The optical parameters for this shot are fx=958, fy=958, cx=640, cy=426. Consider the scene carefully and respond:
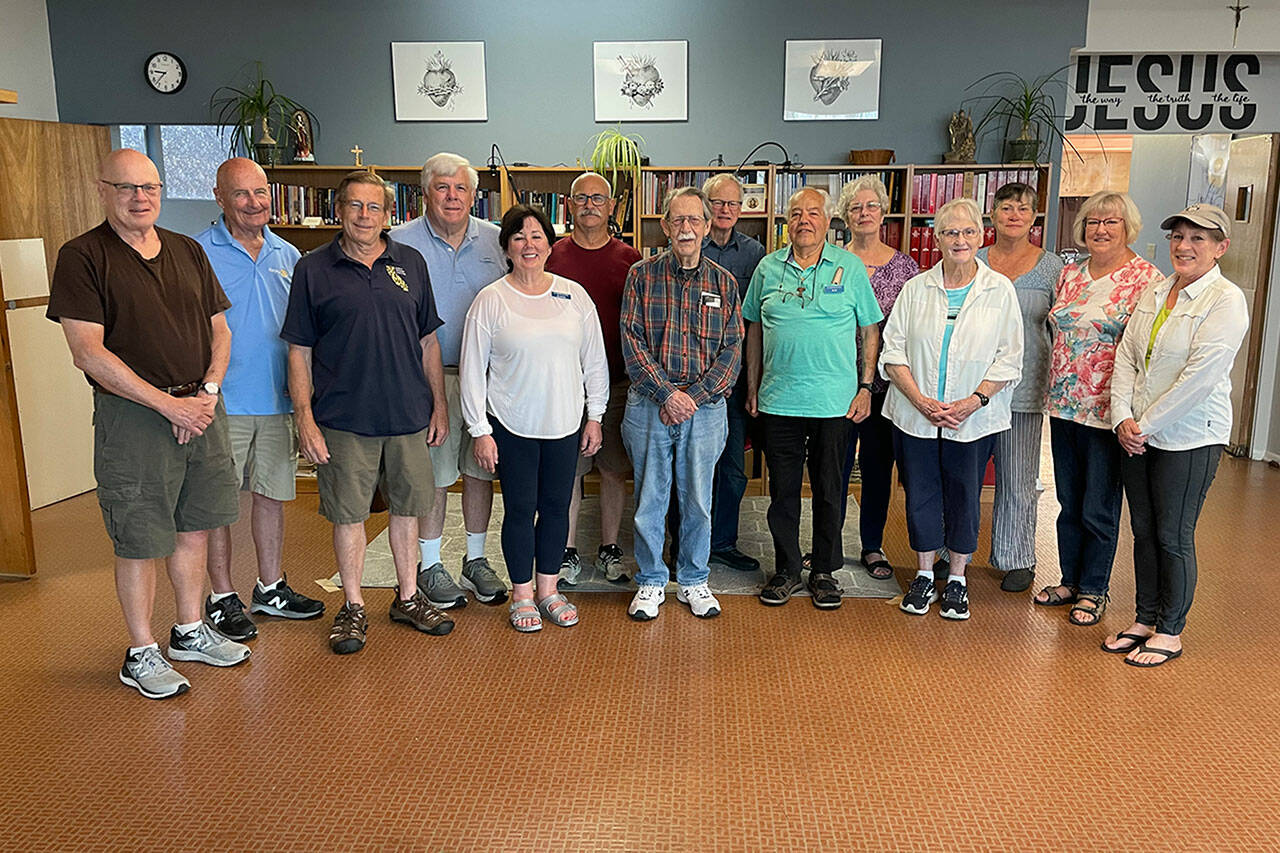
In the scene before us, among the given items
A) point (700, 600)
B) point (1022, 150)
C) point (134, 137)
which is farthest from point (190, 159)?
point (1022, 150)

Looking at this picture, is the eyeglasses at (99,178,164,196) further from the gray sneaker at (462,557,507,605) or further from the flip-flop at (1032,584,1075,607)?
the flip-flop at (1032,584,1075,607)

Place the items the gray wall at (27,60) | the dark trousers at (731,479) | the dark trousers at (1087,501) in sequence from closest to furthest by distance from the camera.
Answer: the dark trousers at (1087,501) < the dark trousers at (731,479) < the gray wall at (27,60)

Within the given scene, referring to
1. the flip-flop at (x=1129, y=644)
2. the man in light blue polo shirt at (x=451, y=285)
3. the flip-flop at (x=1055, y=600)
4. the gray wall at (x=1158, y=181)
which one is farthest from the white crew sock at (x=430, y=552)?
the gray wall at (x=1158, y=181)

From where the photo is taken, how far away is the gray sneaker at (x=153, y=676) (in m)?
3.13

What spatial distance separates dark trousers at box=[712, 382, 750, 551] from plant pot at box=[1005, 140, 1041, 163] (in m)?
3.25

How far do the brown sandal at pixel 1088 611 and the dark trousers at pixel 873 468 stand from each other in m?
0.84

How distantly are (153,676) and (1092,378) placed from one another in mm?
3433

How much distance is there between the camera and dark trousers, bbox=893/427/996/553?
3.63 m

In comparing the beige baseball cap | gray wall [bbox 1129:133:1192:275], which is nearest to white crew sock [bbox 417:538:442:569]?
the beige baseball cap

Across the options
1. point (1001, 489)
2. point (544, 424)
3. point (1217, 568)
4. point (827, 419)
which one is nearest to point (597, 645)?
point (544, 424)

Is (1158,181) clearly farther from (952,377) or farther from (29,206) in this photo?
(29,206)

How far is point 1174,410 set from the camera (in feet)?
10.3

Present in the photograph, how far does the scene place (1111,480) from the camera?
3.60 metres

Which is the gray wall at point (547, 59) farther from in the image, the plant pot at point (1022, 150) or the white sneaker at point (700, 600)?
the white sneaker at point (700, 600)
